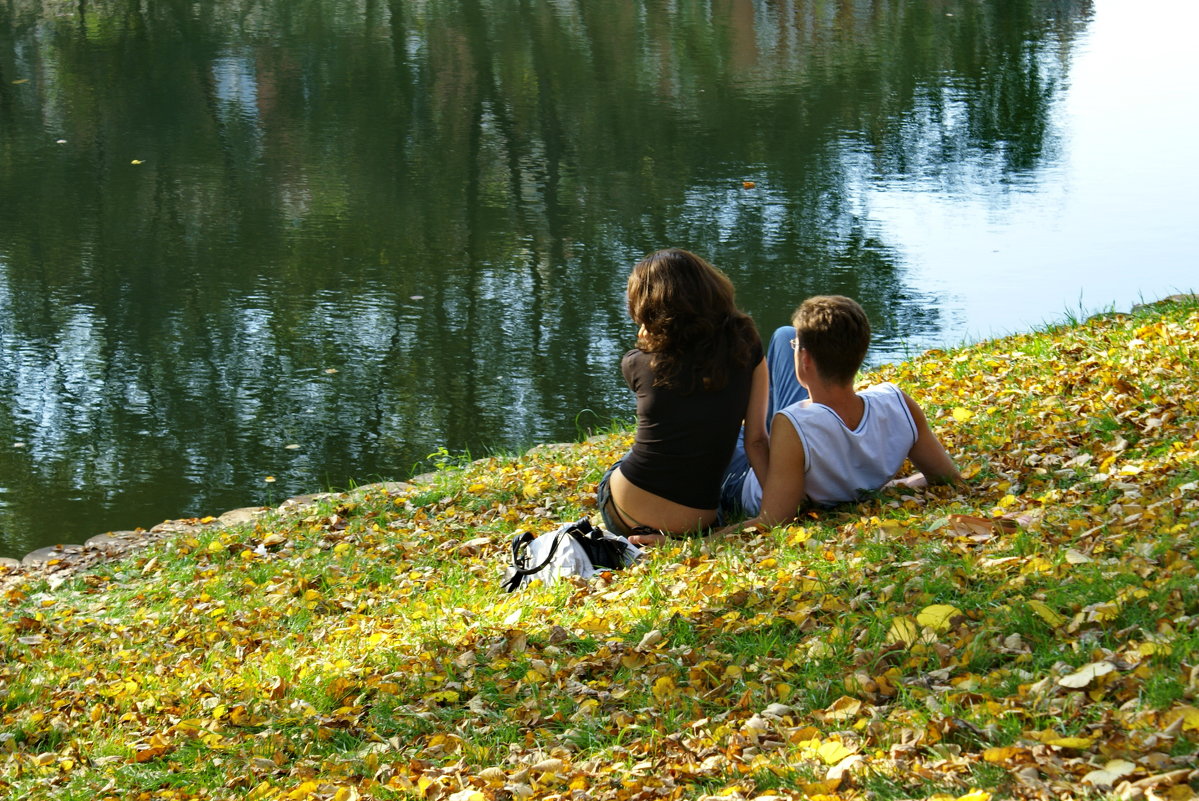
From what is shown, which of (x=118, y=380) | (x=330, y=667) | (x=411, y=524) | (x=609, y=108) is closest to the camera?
(x=330, y=667)

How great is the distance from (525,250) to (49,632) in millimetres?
7454

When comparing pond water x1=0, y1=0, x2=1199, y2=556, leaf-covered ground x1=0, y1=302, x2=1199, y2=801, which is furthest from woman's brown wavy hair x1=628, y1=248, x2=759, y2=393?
pond water x1=0, y1=0, x2=1199, y2=556

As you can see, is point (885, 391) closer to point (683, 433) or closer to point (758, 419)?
point (758, 419)

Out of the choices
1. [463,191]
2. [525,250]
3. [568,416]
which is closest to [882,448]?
[568,416]

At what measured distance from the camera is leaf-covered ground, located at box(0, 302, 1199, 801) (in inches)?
112

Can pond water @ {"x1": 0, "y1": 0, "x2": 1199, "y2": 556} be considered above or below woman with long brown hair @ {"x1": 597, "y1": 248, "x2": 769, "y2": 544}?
below

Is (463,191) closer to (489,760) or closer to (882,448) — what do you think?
(882,448)

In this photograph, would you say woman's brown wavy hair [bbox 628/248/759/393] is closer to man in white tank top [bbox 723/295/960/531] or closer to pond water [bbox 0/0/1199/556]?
man in white tank top [bbox 723/295/960/531]

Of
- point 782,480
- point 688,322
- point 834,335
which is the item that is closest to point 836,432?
point 782,480

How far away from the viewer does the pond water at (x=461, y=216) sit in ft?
28.6

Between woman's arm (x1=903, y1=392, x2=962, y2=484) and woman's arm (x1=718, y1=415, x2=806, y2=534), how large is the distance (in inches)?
20.0

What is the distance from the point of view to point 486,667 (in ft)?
12.7

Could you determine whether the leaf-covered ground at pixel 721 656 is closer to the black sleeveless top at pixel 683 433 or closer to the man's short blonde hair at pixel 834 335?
the black sleeveless top at pixel 683 433

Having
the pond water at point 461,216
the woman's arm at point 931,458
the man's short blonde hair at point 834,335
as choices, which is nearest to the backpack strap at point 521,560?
the man's short blonde hair at point 834,335
